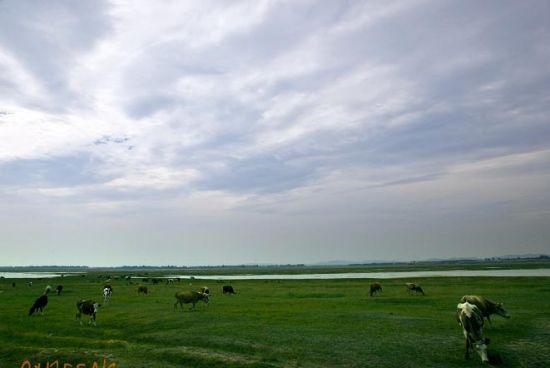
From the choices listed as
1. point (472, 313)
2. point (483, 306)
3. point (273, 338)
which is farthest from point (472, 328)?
point (273, 338)

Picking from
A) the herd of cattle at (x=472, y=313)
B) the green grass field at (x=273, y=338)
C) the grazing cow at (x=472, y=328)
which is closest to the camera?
the grazing cow at (x=472, y=328)

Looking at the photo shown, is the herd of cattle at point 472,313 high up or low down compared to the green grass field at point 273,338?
up

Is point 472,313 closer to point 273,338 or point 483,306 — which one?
point 483,306

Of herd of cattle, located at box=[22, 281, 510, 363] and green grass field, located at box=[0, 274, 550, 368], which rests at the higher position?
herd of cattle, located at box=[22, 281, 510, 363]

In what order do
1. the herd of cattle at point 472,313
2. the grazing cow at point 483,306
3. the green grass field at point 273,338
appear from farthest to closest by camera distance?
1. the grazing cow at point 483,306
2. the green grass field at point 273,338
3. the herd of cattle at point 472,313

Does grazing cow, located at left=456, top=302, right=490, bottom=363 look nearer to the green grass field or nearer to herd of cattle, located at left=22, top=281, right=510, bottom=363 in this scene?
herd of cattle, located at left=22, top=281, right=510, bottom=363

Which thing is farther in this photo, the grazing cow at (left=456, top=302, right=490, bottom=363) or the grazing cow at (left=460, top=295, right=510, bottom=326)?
the grazing cow at (left=460, top=295, right=510, bottom=326)

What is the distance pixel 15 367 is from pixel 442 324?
76.3ft

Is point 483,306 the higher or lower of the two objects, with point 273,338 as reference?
higher

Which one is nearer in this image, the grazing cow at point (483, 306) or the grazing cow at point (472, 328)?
the grazing cow at point (472, 328)

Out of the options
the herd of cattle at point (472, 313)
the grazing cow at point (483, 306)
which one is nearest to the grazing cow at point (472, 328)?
the herd of cattle at point (472, 313)

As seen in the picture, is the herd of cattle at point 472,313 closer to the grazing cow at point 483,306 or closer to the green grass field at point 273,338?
the grazing cow at point 483,306

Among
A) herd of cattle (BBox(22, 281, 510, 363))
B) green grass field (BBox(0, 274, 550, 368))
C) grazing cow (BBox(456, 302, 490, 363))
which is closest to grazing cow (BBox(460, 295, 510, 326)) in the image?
herd of cattle (BBox(22, 281, 510, 363))

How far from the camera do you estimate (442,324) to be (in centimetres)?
2423
